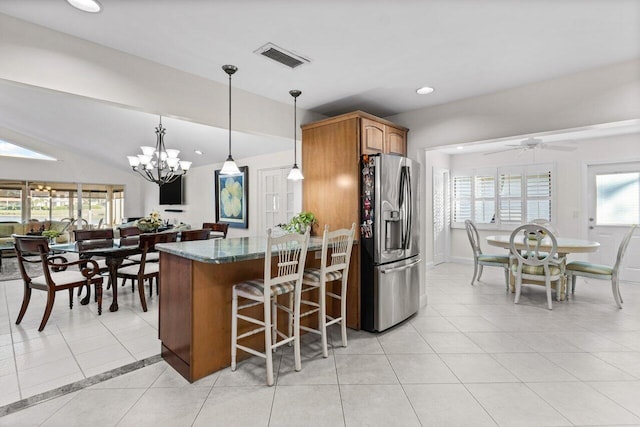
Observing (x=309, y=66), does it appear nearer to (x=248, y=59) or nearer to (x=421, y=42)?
(x=248, y=59)

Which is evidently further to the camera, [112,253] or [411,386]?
[112,253]

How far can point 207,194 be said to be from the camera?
7.51 metres

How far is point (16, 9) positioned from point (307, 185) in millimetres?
2572

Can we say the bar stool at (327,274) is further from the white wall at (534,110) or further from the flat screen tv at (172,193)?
the flat screen tv at (172,193)

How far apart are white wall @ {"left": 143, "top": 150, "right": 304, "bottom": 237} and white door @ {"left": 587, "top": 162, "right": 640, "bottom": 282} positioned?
17.2 feet

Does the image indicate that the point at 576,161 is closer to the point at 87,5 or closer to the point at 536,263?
the point at 536,263

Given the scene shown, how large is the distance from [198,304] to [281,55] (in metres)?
1.95

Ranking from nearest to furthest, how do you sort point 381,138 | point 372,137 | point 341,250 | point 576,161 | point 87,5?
point 87,5
point 341,250
point 372,137
point 381,138
point 576,161

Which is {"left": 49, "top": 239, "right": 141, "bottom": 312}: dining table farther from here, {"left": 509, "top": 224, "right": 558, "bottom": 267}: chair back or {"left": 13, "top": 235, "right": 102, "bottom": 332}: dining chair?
{"left": 509, "top": 224, "right": 558, "bottom": 267}: chair back

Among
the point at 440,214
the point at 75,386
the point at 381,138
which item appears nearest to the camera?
the point at 75,386

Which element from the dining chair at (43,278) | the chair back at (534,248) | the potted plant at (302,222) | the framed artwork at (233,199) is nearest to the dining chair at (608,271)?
the chair back at (534,248)

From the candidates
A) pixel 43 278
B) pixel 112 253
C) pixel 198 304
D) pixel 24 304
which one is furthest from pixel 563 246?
pixel 24 304

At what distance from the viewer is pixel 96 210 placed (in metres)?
8.96

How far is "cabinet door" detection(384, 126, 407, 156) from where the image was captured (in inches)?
138
